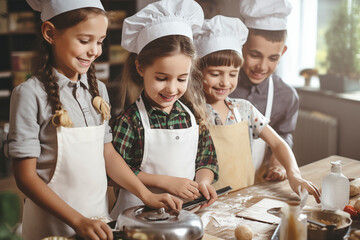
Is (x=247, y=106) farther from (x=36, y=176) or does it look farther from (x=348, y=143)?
(x=348, y=143)

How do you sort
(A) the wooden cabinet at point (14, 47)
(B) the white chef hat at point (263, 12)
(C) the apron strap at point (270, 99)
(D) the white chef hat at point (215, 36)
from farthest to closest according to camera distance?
A: 1. (A) the wooden cabinet at point (14, 47)
2. (C) the apron strap at point (270, 99)
3. (B) the white chef hat at point (263, 12)
4. (D) the white chef hat at point (215, 36)

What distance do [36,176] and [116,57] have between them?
10.1ft

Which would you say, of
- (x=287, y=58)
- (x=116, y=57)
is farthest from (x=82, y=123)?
(x=116, y=57)

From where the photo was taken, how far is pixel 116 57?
4105 millimetres

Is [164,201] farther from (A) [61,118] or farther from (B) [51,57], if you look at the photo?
(B) [51,57]

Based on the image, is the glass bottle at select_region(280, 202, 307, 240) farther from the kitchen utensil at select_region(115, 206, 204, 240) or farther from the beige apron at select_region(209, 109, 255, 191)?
the beige apron at select_region(209, 109, 255, 191)

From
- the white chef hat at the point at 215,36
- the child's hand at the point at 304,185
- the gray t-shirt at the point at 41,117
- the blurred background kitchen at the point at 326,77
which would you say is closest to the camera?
the gray t-shirt at the point at 41,117

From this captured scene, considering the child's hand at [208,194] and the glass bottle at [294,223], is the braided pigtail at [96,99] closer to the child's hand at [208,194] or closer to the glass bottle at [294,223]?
the child's hand at [208,194]

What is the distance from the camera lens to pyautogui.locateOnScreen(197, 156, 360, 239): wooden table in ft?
4.00

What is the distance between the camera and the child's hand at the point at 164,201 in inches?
48.7

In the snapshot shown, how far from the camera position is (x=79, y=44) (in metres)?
1.15

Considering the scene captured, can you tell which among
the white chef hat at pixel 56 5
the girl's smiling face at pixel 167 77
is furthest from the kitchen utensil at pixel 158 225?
the white chef hat at pixel 56 5

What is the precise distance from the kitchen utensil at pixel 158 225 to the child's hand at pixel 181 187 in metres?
0.29

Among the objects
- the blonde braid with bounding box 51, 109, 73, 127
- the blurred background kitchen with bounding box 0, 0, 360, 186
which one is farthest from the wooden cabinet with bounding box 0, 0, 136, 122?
the blonde braid with bounding box 51, 109, 73, 127
